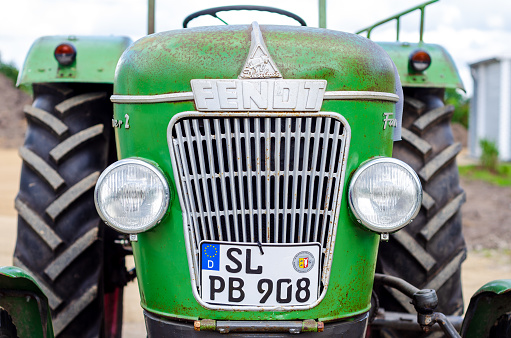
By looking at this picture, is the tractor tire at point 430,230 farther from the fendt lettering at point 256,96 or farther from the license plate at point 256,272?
the fendt lettering at point 256,96

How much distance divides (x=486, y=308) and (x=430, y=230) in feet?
2.33

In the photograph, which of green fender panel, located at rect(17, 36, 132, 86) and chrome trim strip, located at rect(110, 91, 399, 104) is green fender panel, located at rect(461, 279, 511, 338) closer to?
Answer: chrome trim strip, located at rect(110, 91, 399, 104)

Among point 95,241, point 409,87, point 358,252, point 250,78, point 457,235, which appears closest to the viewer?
point 250,78

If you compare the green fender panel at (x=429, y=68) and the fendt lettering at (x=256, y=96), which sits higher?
the fendt lettering at (x=256, y=96)

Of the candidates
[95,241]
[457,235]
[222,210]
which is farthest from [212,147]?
[457,235]

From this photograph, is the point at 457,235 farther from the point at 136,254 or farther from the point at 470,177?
the point at 470,177

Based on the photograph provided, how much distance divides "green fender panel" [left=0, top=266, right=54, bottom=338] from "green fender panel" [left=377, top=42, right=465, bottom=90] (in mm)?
1876

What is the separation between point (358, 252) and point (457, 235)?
1107 mm

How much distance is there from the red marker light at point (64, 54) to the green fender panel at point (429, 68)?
5.03 feet

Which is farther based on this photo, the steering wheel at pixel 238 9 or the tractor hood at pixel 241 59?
the steering wheel at pixel 238 9

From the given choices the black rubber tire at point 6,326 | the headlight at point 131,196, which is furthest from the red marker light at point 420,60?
the black rubber tire at point 6,326

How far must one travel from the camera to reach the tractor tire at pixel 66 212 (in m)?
2.63

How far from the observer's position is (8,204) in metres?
11.4

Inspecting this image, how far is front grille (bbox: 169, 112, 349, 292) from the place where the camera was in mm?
1835
